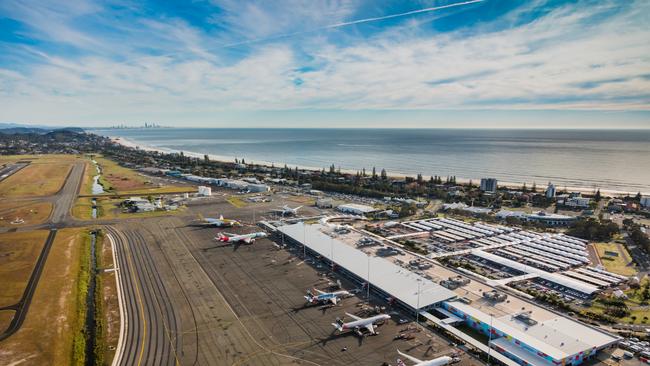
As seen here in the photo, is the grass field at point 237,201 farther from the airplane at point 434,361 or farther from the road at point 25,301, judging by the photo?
the airplane at point 434,361

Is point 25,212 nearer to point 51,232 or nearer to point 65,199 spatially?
point 65,199

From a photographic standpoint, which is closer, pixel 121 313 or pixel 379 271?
pixel 121 313

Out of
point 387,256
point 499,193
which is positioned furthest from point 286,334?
point 499,193

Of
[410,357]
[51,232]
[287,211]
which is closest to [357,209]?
[287,211]

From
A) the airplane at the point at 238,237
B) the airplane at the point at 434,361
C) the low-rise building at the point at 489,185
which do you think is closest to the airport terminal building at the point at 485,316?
the airplane at the point at 434,361

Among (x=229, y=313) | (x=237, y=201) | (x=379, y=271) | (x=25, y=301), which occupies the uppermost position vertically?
(x=379, y=271)
